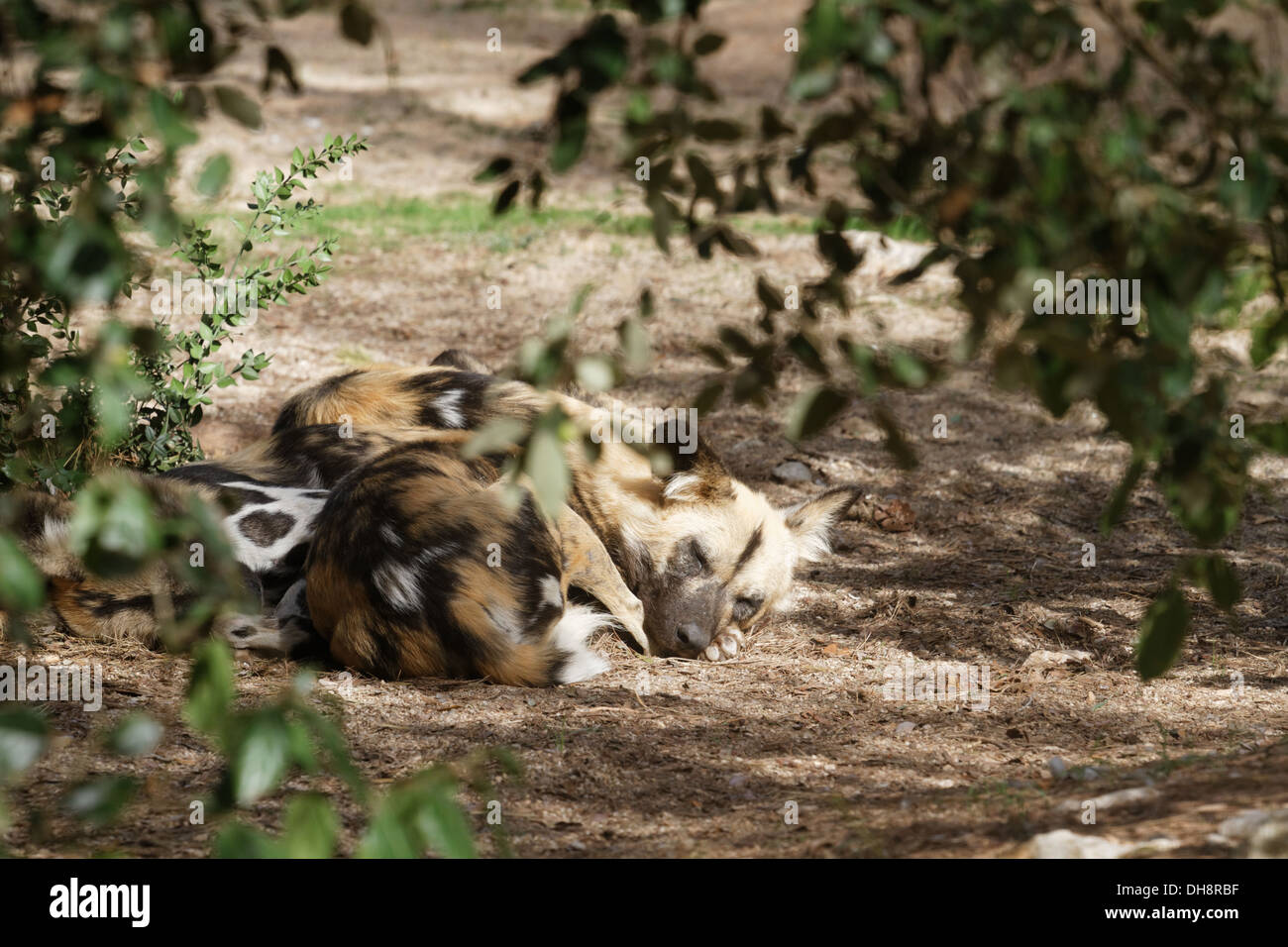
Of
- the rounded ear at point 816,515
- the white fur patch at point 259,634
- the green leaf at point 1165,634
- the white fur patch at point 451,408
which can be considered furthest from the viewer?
the rounded ear at point 816,515

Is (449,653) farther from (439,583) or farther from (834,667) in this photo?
(834,667)

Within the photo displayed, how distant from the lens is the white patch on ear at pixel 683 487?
4383 mm

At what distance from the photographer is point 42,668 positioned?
11.1 feet

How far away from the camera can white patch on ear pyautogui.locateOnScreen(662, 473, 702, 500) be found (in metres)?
4.38

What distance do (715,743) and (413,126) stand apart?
934 cm

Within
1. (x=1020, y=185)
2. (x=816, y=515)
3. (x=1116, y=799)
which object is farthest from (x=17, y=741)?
(x=816, y=515)

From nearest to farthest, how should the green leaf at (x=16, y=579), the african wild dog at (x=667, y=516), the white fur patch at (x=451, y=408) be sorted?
the green leaf at (x=16, y=579) → the african wild dog at (x=667, y=516) → the white fur patch at (x=451, y=408)

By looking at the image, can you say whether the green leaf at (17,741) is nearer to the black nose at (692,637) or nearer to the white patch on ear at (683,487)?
the black nose at (692,637)

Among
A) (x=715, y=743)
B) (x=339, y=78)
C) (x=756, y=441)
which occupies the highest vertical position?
(x=339, y=78)

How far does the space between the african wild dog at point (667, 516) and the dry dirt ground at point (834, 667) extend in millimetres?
198

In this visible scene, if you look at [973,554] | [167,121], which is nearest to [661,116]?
[167,121]

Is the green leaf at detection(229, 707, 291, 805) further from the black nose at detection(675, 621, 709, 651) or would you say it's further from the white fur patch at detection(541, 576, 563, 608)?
the black nose at detection(675, 621, 709, 651)

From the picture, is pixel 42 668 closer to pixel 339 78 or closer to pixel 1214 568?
pixel 1214 568

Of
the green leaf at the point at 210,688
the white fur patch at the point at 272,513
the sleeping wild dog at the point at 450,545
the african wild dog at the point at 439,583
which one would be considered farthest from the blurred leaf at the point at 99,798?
the white fur patch at the point at 272,513
